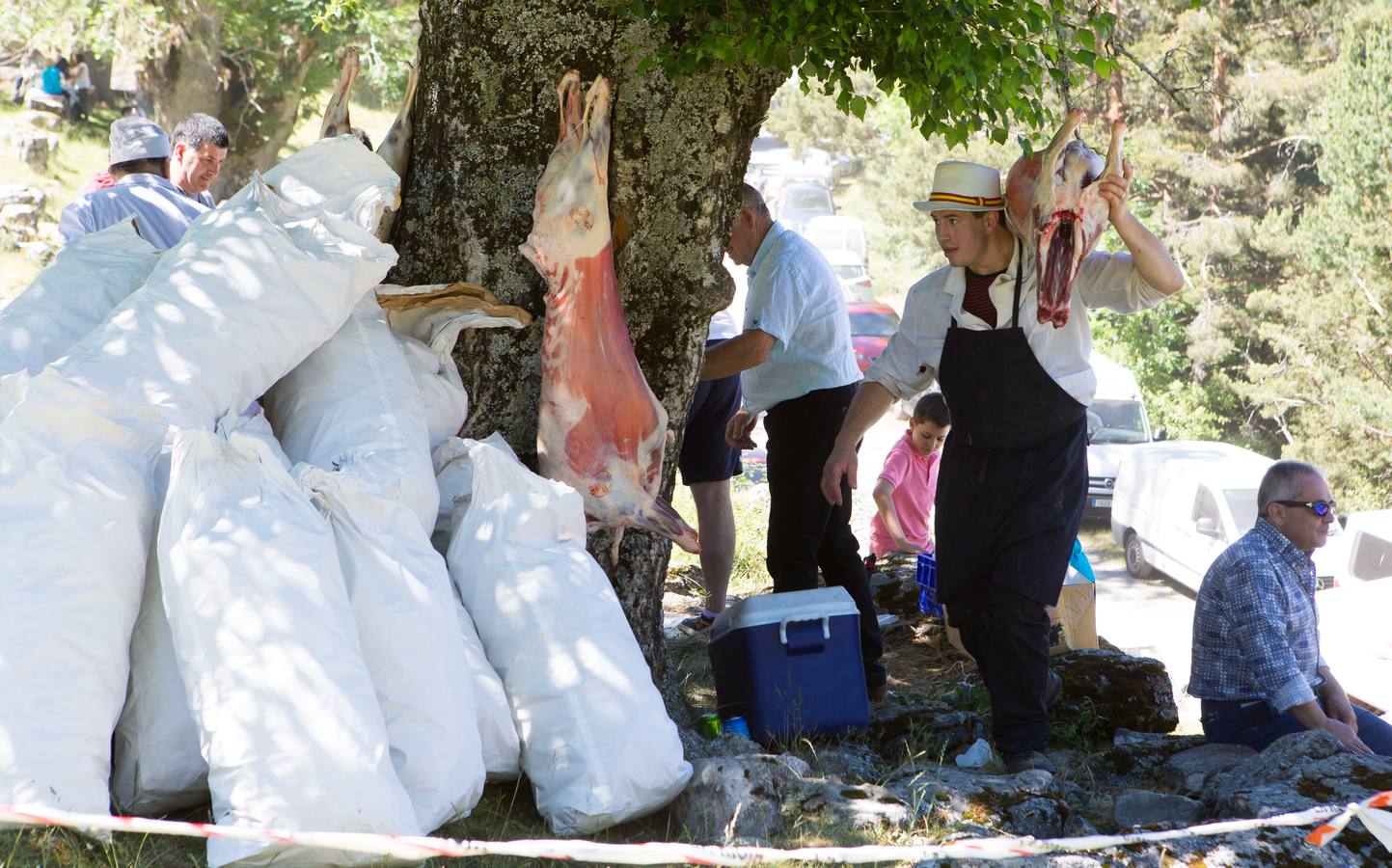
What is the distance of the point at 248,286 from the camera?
3062 mm

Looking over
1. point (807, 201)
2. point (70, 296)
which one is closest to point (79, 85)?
point (807, 201)

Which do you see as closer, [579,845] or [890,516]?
[579,845]

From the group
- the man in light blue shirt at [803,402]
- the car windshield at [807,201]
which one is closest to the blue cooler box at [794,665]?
the man in light blue shirt at [803,402]

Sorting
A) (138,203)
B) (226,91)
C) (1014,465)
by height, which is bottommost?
(1014,465)

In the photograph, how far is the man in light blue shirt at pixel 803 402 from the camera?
489cm

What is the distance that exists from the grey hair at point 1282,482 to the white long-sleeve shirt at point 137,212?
417 centimetres

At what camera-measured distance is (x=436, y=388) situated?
3453 millimetres

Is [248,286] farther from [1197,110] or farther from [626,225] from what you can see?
[1197,110]

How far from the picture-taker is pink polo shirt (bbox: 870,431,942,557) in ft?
21.5

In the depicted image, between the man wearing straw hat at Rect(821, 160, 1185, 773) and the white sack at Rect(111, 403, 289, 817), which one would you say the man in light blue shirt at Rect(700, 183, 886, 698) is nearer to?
the man wearing straw hat at Rect(821, 160, 1185, 773)

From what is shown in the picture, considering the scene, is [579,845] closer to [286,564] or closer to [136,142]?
[286,564]

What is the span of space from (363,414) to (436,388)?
1.12 ft

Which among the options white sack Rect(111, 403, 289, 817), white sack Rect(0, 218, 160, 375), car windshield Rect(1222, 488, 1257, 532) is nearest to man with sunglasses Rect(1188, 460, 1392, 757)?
white sack Rect(111, 403, 289, 817)

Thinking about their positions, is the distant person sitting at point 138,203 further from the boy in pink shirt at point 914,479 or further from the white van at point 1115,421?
the white van at point 1115,421
